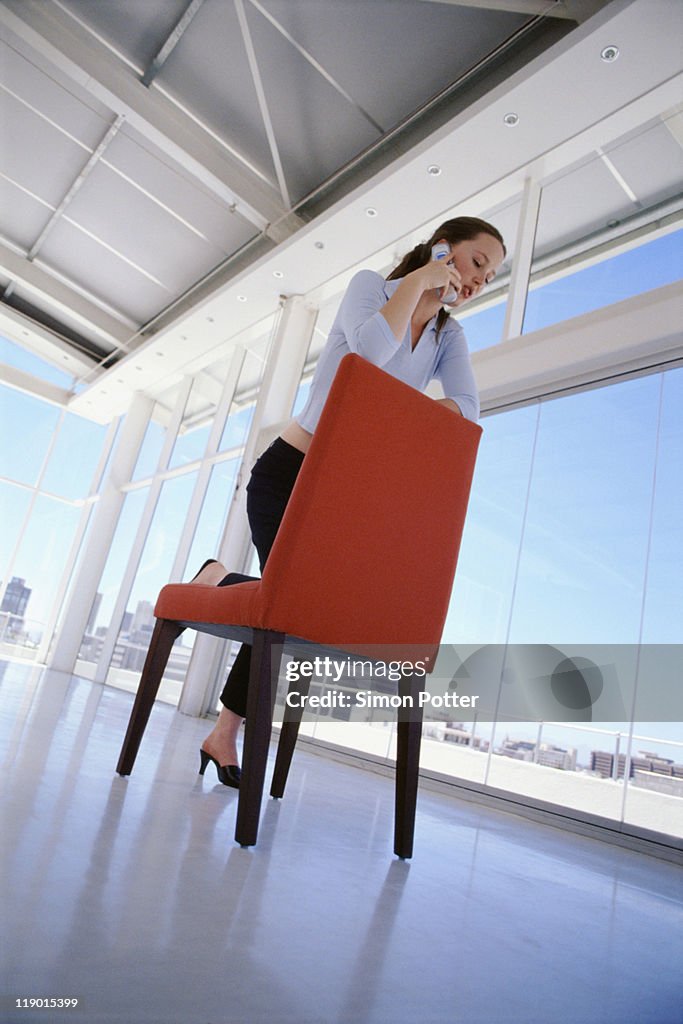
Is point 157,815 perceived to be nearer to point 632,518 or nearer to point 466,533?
point 632,518

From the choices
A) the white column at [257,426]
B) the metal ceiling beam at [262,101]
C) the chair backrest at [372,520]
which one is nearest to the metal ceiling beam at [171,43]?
the metal ceiling beam at [262,101]

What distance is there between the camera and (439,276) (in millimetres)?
1305

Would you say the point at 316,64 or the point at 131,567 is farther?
the point at 131,567

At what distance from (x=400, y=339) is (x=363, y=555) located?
17.4 inches

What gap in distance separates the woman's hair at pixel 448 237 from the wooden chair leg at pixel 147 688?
3.04 ft

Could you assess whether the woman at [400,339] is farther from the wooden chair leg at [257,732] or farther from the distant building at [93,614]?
the distant building at [93,614]

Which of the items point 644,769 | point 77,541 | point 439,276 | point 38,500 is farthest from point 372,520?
point 38,500

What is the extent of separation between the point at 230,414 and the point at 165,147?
2.68m

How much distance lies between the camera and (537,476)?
346 cm

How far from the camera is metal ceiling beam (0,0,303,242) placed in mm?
4125

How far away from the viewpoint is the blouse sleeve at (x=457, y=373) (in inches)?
57.2

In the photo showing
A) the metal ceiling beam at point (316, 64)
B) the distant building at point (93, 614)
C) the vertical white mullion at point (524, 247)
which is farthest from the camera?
the distant building at point (93, 614)

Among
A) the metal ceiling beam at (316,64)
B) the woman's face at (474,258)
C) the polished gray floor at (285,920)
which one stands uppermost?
the metal ceiling beam at (316,64)

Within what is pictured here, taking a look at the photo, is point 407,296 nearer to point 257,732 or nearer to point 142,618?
point 257,732
